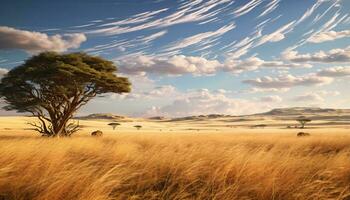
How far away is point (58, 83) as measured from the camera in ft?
90.4

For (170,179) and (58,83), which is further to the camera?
(58,83)

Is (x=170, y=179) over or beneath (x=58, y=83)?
beneath

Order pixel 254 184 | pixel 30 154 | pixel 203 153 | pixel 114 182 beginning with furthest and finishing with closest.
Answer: pixel 203 153 < pixel 30 154 < pixel 254 184 < pixel 114 182

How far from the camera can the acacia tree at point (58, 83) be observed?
26.9m

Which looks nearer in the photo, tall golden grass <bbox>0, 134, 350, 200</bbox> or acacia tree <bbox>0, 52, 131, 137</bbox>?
tall golden grass <bbox>0, 134, 350, 200</bbox>

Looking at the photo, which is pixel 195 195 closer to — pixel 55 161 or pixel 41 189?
→ pixel 41 189

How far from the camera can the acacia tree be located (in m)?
26.9

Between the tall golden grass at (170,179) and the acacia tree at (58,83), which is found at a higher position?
the acacia tree at (58,83)

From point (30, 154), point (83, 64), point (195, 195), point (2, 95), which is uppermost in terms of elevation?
point (83, 64)

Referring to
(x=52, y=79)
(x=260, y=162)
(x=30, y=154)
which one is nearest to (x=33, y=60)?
(x=52, y=79)

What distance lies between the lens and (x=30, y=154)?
6.36 metres

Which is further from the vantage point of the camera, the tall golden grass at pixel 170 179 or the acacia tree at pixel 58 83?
the acacia tree at pixel 58 83

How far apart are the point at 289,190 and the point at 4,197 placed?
3.44 meters

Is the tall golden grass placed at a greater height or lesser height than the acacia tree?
lesser
